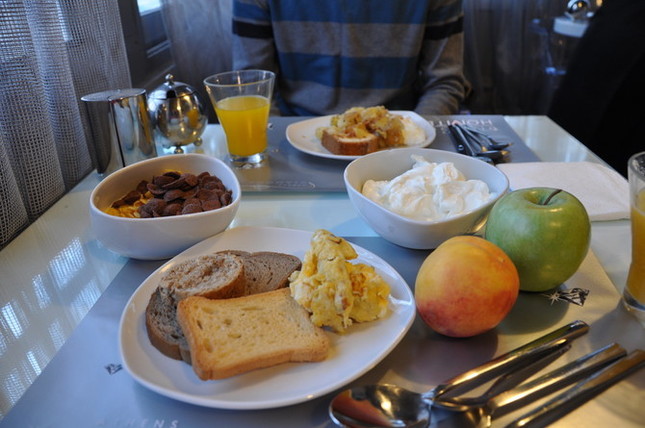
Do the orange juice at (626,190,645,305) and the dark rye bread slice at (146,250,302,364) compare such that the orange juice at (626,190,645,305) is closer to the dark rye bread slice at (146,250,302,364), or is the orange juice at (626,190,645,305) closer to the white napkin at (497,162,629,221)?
the white napkin at (497,162,629,221)

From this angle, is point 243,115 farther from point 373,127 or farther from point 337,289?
point 337,289

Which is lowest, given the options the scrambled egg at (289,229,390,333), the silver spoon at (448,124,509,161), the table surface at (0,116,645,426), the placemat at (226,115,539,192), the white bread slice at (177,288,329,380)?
the table surface at (0,116,645,426)

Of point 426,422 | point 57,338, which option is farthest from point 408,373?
point 57,338

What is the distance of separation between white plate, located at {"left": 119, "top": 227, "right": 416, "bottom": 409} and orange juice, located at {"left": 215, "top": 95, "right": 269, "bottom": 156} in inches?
25.0

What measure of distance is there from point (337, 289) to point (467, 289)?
18 centimetres

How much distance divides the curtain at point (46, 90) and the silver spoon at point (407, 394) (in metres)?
0.84

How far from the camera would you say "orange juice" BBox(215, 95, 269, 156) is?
1298mm

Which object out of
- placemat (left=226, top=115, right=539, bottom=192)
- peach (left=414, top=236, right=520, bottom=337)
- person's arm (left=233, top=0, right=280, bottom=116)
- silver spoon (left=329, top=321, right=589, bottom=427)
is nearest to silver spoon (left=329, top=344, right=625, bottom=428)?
silver spoon (left=329, top=321, right=589, bottom=427)

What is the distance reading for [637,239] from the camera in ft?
2.46

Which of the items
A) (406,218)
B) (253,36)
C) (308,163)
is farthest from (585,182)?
(253,36)

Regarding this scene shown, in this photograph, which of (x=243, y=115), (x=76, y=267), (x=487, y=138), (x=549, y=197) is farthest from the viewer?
(x=487, y=138)

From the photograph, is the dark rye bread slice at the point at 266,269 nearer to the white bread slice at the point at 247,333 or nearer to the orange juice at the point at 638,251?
the white bread slice at the point at 247,333

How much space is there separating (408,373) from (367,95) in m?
1.62

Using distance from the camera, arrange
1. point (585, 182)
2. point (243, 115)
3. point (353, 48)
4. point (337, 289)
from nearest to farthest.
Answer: point (337, 289), point (585, 182), point (243, 115), point (353, 48)
